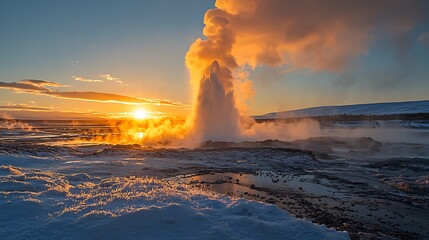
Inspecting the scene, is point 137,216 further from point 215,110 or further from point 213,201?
point 215,110

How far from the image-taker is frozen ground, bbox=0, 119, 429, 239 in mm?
7422

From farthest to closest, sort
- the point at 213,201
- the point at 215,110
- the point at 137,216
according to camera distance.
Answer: the point at 215,110 < the point at 213,201 < the point at 137,216

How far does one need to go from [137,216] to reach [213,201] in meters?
2.88

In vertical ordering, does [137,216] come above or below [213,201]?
above

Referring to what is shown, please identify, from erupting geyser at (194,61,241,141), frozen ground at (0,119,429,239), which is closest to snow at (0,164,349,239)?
frozen ground at (0,119,429,239)

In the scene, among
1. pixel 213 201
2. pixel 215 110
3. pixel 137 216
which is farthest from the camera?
pixel 215 110

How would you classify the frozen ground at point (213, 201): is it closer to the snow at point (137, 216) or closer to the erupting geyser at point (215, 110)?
the snow at point (137, 216)

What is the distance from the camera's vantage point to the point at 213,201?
987cm

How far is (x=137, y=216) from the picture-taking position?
7879mm

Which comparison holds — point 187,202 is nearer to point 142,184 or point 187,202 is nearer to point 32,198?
point 142,184

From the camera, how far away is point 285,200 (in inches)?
454

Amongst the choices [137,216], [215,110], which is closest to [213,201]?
[137,216]

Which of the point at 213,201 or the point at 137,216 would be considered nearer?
the point at 137,216

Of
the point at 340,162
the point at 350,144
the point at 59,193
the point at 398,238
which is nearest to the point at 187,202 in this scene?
the point at 59,193
